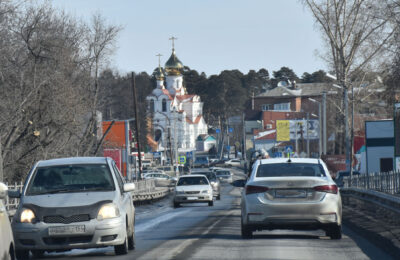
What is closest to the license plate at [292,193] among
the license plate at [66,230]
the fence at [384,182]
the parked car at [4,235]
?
the license plate at [66,230]

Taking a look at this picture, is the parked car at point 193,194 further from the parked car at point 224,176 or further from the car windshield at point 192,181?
the parked car at point 224,176

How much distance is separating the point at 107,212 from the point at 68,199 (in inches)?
24.6

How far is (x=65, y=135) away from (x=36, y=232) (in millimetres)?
37660

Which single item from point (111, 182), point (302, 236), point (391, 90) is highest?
point (391, 90)

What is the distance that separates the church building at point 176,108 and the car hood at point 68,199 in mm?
152156

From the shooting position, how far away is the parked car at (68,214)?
12.2 meters

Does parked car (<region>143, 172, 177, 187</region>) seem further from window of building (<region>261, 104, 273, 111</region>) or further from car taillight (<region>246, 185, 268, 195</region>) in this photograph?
window of building (<region>261, 104, 273, 111</region>)

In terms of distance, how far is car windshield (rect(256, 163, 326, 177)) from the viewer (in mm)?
15250

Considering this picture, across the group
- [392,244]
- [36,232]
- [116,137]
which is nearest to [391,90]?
[392,244]

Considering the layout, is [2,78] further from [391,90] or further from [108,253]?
[108,253]

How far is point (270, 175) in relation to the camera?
1527 cm

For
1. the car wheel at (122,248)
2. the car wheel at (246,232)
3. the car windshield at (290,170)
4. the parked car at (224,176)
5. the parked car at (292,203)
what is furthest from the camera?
the parked car at (224,176)

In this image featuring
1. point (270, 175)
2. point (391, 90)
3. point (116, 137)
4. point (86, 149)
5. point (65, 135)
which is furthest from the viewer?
point (116, 137)

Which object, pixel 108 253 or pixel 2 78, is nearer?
pixel 108 253
